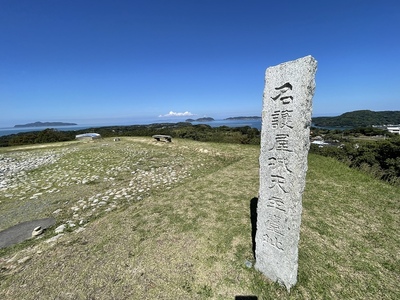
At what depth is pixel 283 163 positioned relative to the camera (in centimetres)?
253

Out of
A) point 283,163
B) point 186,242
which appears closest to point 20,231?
point 186,242

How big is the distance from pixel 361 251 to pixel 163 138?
51.6 ft

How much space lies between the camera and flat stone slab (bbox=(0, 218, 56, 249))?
4.20 meters

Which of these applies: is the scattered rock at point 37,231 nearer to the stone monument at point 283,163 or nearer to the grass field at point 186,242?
the grass field at point 186,242

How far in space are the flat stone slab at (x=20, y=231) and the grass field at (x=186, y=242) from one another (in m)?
0.29

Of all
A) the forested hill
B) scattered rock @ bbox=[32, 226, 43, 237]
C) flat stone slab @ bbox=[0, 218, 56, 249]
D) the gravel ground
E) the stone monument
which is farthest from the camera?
the forested hill

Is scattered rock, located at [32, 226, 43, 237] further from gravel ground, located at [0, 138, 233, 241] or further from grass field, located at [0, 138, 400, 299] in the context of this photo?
gravel ground, located at [0, 138, 233, 241]

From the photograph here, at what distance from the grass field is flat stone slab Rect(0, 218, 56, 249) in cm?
29

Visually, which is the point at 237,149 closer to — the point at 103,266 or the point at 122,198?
the point at 122,198

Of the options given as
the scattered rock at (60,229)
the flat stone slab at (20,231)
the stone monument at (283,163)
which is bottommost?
the flat stone slab at (20,231)

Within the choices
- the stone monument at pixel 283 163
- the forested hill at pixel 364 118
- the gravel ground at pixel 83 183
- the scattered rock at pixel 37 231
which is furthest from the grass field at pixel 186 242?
the forested hill at pixel 364 118

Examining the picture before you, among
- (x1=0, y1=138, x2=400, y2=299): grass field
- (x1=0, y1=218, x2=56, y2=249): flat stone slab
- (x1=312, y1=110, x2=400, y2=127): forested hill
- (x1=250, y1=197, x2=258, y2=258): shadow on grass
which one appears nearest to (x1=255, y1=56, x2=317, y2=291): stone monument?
(x1=0, y1=138, x2=400, y2=299): grass field

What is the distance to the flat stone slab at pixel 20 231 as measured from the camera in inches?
165

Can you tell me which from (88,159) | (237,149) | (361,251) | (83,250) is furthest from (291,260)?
(88,159)
